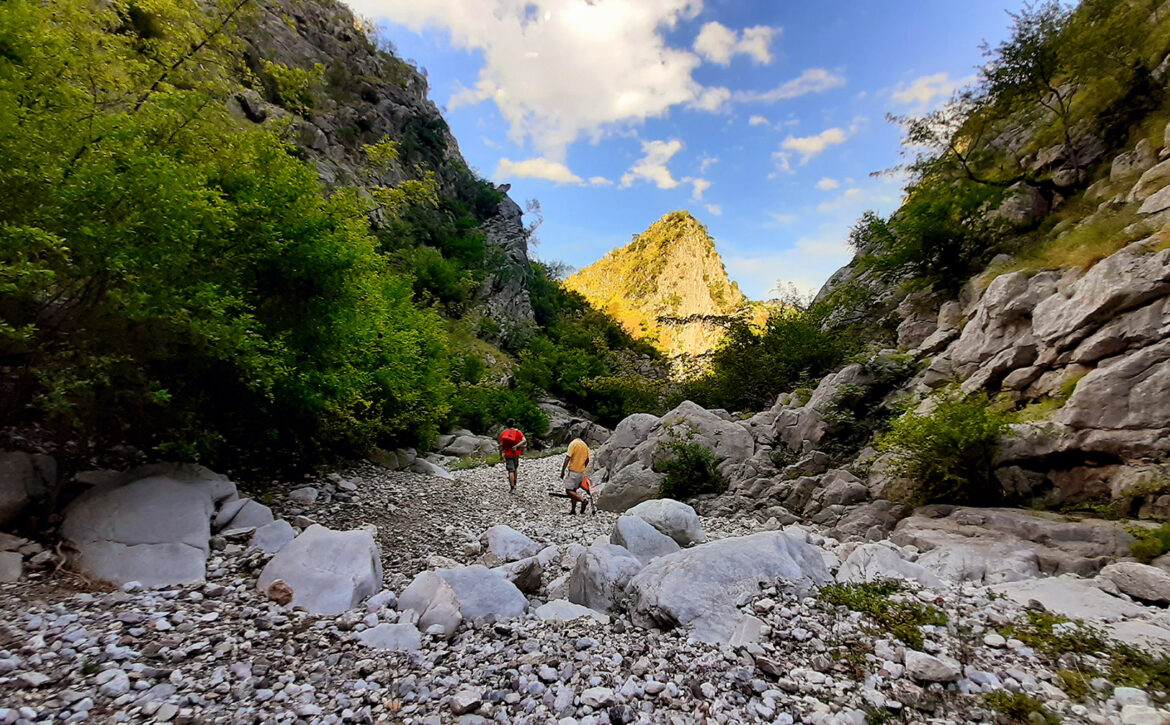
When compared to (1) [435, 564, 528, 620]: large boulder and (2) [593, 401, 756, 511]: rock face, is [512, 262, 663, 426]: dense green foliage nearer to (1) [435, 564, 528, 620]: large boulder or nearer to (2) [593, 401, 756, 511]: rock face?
(2) [593, 401, 756, 511]: rock face

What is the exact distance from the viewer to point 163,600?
3.88 metres

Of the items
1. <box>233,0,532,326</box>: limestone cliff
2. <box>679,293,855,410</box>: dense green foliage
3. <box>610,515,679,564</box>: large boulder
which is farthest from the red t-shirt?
<box>233,0,532,326</box>: limestone cliff

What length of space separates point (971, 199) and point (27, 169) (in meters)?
17.6

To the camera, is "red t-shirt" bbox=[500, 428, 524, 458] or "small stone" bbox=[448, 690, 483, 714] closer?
"small stone" bbox=[448, 690, 483, 714]

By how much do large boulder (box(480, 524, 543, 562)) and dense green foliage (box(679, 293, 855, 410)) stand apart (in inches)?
447

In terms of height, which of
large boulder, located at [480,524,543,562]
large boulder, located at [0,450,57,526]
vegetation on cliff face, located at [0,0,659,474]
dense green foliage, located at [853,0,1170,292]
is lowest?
large boulder, located at [480,524,543,562]

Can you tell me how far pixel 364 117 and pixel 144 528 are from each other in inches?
1655

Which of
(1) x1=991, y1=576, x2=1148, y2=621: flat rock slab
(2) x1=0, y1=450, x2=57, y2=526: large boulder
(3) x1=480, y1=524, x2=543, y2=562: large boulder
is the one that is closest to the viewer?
(1) x1=991, y1=576, x2=1148, y2=621: flat rock slab

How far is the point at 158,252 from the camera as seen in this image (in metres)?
4.57

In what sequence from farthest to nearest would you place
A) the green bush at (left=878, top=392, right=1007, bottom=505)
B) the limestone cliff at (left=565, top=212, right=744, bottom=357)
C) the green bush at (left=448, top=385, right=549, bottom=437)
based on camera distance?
1. the limestone cliff at (left=565, top=212, right=744, bottom=357)
2. the green bush at (left=448, top=385, right=549, bottom=437)
3. the green bush at (left=878, top=392, right=1007, bottom=505)

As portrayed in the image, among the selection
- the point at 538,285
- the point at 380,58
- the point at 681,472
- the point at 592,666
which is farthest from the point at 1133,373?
the point at 380,58

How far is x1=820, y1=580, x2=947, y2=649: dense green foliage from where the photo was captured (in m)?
3.79

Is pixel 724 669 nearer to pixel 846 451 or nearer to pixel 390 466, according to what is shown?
pixel 846 451

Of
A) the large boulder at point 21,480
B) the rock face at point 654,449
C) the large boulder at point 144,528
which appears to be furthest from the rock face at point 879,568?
the large boulder at point 21,480
